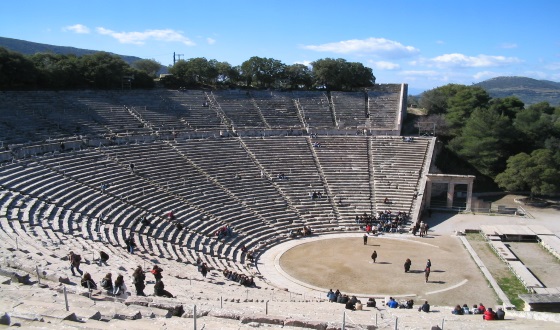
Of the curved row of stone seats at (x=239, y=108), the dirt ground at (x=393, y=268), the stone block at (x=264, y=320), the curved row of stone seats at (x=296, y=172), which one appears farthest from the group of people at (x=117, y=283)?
the curved row of stone seats at (x=239, y=108)

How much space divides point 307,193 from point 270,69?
24248 millimetres

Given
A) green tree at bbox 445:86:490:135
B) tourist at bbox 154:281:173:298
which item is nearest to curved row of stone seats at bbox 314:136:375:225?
green tree at bbox 445:86:490:135

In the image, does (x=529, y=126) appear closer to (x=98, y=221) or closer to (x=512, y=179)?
(x=512, y=179)

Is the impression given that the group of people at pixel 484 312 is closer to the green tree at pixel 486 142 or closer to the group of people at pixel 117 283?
the group of people at pixel 117 283

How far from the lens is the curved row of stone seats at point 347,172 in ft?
109

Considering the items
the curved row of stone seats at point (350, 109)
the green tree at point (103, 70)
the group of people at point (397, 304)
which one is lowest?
the group of people at point (397, 304)

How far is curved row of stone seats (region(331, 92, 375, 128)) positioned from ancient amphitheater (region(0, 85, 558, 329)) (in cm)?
20

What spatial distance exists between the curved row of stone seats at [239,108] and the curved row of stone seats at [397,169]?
1165cm

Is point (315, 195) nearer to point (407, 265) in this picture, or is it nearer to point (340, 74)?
point (407, 265)

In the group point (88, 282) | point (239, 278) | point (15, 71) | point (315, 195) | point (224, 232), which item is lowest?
point (239, 278)

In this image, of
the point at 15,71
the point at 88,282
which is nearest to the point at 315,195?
the point at 88,282

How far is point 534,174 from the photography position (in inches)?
1448

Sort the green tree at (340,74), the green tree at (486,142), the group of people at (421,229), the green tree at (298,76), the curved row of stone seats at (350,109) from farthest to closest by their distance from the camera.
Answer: the green tree at (298,76) → the green tree at (340,74) → the curved row of stone seats at (350,109) → the green tree at (486,142) → the group of people at (421,229)

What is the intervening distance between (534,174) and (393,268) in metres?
19.1
